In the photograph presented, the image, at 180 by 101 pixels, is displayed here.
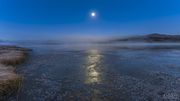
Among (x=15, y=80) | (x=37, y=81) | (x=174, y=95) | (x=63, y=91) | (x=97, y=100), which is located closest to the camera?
(x=97, y=100)

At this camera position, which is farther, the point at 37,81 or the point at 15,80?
the point at 37,81

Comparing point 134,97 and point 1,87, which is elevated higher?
point 1,87

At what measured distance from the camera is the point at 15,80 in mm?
13000

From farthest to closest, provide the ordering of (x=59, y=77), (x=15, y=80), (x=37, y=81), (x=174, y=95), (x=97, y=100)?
(x=59, y=77) → (x=37, y=81) → (x=15, y=80) → (x=174, y=95) → (x=97, y=100)

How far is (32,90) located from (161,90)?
9.05m

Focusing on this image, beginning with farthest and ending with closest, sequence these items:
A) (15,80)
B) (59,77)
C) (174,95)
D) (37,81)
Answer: (59,77) < (37,81) < (15,80) < (174,95)

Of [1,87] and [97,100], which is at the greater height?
[1,87]

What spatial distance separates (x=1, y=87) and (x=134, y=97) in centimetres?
843

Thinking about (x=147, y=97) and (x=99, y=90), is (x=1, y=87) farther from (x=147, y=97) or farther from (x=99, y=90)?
(x=147, y=97)

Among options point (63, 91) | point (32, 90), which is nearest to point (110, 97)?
point (63, 91)

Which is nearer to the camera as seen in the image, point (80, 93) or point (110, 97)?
point (110, 97)

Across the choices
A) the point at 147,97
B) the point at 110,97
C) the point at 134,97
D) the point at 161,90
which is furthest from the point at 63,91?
the point at 161,90

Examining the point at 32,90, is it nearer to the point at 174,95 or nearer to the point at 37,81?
the point at 37,81

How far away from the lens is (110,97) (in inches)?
430
